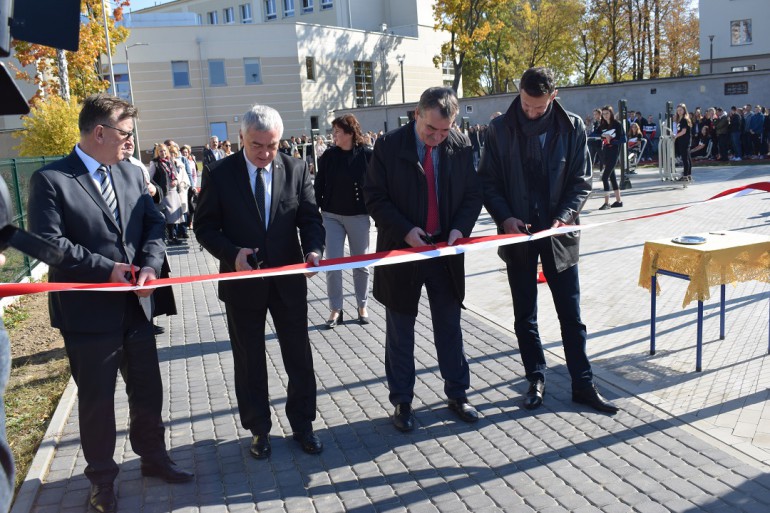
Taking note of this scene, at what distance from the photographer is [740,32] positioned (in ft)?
164

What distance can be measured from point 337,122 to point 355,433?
3.68 meters

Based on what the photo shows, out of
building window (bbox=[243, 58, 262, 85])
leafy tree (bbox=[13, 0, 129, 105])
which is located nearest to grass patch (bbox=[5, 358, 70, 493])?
leafy tree (bbox=[13, 0, 129, 105])

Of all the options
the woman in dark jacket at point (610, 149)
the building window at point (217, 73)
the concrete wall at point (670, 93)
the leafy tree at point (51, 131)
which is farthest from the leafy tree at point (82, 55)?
the building window at point (217, 73)

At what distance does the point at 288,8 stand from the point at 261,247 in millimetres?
68702

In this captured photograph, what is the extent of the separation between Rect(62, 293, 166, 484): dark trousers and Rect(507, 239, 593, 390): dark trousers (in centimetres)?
250

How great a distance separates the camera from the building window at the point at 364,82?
58513 mm

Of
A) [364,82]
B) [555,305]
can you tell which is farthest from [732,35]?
[555,305]

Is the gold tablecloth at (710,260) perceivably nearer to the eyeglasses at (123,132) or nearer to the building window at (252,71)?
the eyeglasses at (123,132)

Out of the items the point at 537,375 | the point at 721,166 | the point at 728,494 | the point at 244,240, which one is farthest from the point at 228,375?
the point at 721,166

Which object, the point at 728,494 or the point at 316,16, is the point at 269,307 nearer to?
the point at 728,494

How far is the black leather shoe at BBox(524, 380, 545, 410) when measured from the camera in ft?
16.6

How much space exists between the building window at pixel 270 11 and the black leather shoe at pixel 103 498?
70.0 meters

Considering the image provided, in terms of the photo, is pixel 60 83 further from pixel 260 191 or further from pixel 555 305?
pixel 555 305

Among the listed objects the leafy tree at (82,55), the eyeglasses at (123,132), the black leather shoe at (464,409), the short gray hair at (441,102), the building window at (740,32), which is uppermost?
the building window at (740,32)
